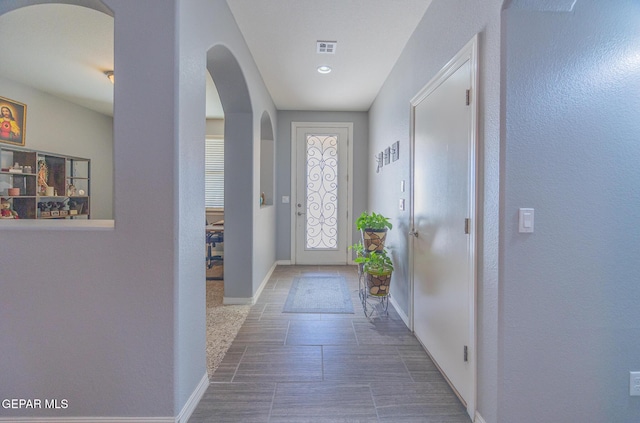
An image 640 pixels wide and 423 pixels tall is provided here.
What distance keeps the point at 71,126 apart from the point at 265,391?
17.3ft

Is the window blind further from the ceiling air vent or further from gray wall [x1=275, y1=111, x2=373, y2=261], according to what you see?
the ceiling air vent

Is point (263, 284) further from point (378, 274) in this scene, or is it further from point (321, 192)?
point (321, 192)

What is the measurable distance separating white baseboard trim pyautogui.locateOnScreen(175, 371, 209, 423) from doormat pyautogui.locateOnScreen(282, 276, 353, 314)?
132cm

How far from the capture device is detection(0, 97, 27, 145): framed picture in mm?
3852

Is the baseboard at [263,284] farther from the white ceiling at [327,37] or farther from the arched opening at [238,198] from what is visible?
the white ceiling at [327,37]

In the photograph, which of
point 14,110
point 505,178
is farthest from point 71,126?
point 505,178

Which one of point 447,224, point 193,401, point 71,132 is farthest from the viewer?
point 71,132

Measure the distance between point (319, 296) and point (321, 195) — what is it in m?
2.16

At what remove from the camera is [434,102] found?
7.27ft

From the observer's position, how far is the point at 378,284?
3.03 m

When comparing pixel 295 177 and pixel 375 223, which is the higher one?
pixel 295 177

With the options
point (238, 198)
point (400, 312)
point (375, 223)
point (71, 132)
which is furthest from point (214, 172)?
point (400, 312)

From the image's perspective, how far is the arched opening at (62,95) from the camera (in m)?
2.67

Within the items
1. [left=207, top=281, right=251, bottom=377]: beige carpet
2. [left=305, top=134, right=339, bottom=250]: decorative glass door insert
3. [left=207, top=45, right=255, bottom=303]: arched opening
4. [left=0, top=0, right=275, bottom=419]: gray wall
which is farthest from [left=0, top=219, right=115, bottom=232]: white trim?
[left=305, top=134, right=339, bottom=250]: decorative glass door insert
